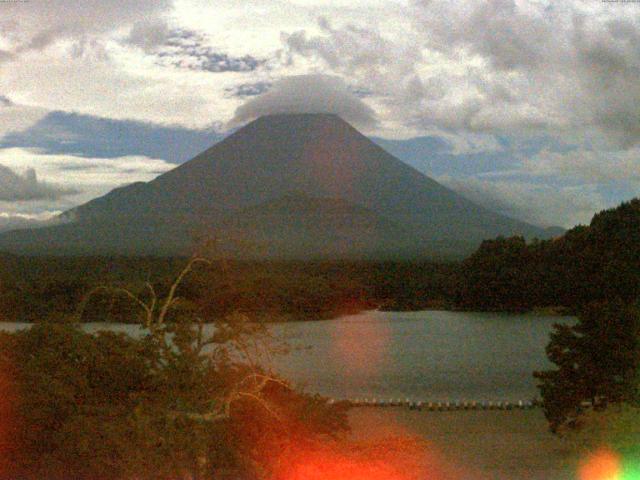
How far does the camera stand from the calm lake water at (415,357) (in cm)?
1234

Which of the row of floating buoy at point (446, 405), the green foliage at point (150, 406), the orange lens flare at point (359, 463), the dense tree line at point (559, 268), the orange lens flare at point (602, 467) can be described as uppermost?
the dense tree line at point (559, 268)

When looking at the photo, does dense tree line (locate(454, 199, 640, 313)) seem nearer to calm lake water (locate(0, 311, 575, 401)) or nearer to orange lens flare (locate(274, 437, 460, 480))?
calm lake water (locate(0, 311, 575, 401))

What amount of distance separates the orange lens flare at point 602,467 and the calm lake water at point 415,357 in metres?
3.06

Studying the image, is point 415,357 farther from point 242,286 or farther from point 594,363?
point 594,363

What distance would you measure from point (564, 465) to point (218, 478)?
3421 millimetres

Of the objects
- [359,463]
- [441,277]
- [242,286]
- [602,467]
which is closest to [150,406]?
[359,463]

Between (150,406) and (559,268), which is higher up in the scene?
(559,268)

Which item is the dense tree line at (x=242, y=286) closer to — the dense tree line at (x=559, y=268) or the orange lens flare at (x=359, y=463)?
the dense tree line at (x=559, y=268)

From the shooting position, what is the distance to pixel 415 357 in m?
15.8

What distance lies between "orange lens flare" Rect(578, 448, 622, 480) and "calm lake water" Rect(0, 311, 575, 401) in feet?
10.0

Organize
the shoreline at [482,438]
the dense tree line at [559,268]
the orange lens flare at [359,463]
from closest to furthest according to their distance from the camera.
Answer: the orange lens flare at [359,463] < the shoreline at [482,438] < the dense tree line at [559,268]

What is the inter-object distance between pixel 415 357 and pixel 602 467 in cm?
866

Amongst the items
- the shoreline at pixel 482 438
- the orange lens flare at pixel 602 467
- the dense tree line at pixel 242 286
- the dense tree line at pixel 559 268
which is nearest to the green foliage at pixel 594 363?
the shoreline at pixel 482 438

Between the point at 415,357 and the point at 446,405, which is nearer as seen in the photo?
the point at 446,405
